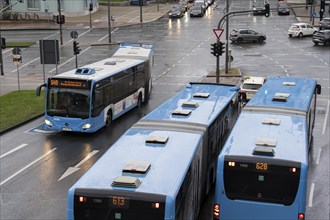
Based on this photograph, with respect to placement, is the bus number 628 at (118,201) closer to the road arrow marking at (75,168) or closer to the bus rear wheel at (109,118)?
the road arrow marking at (75,168)

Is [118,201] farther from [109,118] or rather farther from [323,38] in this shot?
[323,38]

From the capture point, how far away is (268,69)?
42.3 meters

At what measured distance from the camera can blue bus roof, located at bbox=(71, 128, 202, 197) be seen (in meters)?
10.6

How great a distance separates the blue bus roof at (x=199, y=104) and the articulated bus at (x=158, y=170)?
3 cm

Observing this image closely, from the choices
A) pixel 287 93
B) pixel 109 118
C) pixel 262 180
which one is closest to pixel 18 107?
pixel 109 118

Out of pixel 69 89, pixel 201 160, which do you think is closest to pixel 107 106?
pixel 69 89

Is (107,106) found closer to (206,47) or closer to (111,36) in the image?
(206,47)

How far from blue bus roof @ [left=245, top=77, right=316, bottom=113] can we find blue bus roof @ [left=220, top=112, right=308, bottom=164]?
3.74ft

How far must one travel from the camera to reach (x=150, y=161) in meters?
11.7

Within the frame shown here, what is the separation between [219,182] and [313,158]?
9999 millimetres

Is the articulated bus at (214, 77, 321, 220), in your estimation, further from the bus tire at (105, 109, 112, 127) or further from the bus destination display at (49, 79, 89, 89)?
the bus tire at (105, 109, 112, 127)

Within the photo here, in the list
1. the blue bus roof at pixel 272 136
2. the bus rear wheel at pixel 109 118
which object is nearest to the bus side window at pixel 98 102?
the bus rear wheel at pixel 109 118

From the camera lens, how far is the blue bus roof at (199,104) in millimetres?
15688

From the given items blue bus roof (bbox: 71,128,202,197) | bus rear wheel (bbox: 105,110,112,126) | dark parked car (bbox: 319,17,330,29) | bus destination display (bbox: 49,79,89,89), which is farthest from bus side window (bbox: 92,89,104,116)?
dark parked car (bbox: 319,17,330,29)
